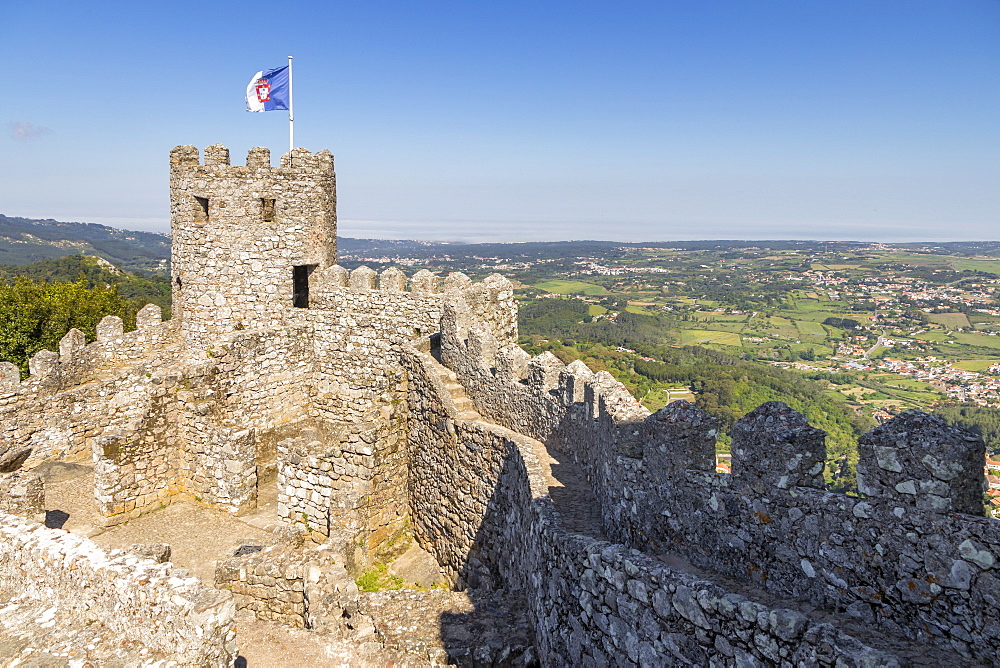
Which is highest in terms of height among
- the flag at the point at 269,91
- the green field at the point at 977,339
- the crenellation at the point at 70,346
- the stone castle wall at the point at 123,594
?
the flag at the point at 269,91

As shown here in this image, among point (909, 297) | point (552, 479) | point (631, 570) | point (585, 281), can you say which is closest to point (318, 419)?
point (552, 479)

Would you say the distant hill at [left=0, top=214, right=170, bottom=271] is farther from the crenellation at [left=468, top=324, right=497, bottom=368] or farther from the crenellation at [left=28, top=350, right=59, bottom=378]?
the crenellation at [left=468, top=324, right=497, bottom=368]

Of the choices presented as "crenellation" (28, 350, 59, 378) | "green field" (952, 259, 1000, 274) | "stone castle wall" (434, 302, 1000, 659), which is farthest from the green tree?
"green field" (952, 259, 1000, 274)

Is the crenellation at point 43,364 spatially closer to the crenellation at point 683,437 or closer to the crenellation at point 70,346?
the crenellation at point 70,346

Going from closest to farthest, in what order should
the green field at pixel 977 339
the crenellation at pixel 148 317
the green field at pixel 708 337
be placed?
1. the crenellation at pixel 148 317
2. the green field at pixel 977 339
3. the green field at pixel 708 337

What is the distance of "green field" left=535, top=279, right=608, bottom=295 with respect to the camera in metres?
68.3

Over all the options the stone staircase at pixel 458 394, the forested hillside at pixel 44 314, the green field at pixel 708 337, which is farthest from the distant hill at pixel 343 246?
the stone staircase at pixel 458 394

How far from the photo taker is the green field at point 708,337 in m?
40.5

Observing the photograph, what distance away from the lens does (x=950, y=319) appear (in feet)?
83.7

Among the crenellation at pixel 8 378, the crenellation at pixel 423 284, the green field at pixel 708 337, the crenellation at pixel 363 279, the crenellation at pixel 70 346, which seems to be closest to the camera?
the crenellation at pixel 8 378

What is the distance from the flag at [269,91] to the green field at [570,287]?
54.5m

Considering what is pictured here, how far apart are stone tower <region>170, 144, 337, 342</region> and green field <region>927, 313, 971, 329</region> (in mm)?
24784

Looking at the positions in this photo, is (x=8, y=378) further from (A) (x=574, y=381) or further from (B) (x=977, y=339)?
(B) (x=977, y=339)

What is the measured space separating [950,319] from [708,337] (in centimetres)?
1762
